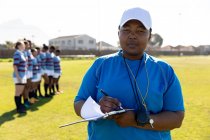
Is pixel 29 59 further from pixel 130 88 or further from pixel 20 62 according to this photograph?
pixel 130 88

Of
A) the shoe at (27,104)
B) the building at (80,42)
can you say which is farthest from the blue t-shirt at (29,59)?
the building at (80,42)

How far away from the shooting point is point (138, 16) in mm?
2203

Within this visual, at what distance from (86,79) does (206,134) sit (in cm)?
494

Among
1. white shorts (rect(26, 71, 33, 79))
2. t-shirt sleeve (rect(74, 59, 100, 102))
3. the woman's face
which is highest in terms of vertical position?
the woman's face

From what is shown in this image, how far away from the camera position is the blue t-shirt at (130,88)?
7.20 feet

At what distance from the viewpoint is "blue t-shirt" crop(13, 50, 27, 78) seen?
854 cm

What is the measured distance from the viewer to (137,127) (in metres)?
2.17

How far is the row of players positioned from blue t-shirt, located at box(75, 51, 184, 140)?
658 cm

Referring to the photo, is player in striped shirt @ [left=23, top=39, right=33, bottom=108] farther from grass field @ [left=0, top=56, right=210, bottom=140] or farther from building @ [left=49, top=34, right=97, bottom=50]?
building @ [left=49, top=34, right=97, bottom=50]

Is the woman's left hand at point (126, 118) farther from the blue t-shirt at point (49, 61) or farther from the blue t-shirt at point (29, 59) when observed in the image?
the blue t-shirt at point (49, 61)

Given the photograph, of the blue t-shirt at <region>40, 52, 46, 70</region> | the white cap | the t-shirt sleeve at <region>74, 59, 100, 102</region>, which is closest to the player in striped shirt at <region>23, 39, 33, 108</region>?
the blue t-shirt at <region>40, 52, 46, 70</region>

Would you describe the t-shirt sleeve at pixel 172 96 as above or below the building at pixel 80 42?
below

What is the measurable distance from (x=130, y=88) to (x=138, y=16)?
51 centimetres

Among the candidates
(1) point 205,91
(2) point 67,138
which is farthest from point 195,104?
(2) point 67,138
